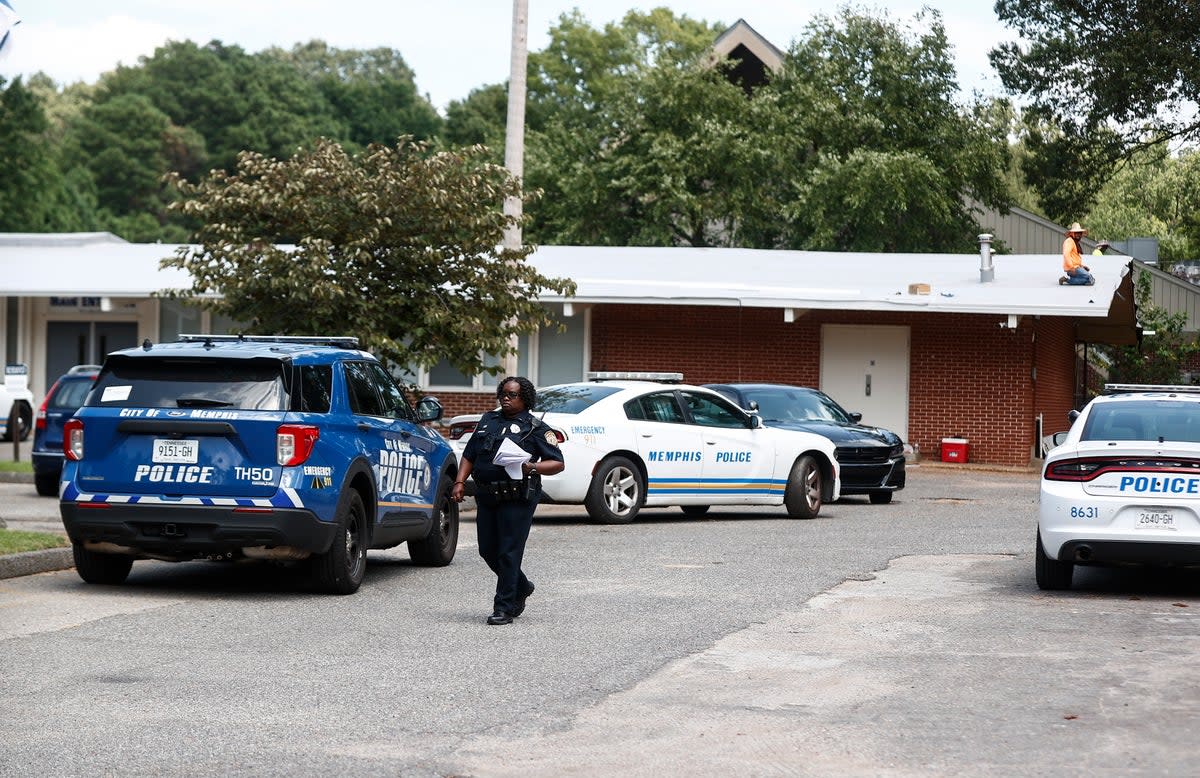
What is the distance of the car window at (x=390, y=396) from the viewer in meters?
13.5

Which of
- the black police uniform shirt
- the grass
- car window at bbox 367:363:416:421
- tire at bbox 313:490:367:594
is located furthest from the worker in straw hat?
the black police uniform shirt

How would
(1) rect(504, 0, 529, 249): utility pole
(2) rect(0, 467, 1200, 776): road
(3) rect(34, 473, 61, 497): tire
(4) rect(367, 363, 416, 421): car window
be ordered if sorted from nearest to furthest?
(2) rect(0, 467, 1200, 776): road
(4) rect(367, 363, 416, 421): car window
(3) rect(34, 473, 61, 497): tire
(1) rect(504, 0, 529, 249): utility pole

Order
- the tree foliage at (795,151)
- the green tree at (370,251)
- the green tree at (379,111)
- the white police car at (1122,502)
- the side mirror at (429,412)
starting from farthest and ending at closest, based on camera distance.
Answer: the green tree at (379,111) → the tree foliage at (795,151) → the green tree at (370,251) → the side mirror at (429,412) → the white police car at (1122,502)

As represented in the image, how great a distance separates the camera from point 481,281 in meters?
22.0

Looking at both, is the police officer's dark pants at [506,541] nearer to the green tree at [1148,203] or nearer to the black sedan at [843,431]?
the black sedan at [843,431]

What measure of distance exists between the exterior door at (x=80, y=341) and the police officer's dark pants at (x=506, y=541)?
26.7 m

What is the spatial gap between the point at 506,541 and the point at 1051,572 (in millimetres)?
4303

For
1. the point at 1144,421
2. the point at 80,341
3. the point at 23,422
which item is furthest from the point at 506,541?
the point at 80,341

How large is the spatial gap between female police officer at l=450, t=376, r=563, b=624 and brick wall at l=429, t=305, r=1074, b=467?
863 inches

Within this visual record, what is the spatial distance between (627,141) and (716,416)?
27783 mm

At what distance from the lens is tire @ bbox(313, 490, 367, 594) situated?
11.9 metres

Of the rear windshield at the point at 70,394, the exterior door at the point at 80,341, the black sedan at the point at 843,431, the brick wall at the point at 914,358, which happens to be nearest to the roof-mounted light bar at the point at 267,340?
the rear windshield at the point at 70,394

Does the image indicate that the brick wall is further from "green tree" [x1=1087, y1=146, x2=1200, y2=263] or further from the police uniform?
"green tree" [x1=1087, y1=146, x2=1200, y2=263]

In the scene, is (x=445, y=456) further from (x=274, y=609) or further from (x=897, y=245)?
(x=897, y=245)
